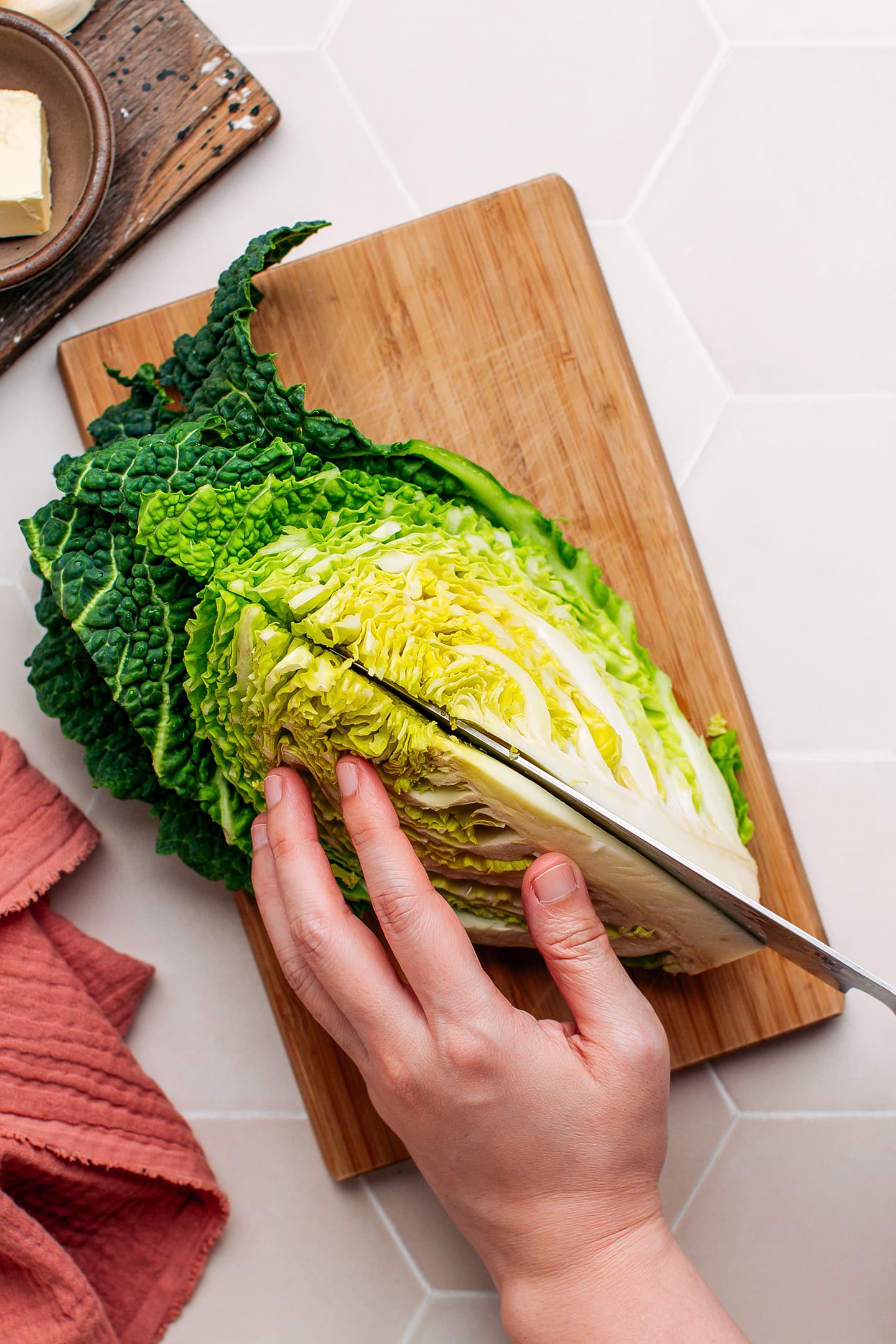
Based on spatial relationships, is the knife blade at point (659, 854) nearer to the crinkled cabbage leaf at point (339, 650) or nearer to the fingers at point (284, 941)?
the crinkled cabbage leaf at point (339, 650)

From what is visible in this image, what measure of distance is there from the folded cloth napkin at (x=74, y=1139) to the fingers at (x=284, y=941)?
482 mm

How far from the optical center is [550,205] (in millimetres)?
1932

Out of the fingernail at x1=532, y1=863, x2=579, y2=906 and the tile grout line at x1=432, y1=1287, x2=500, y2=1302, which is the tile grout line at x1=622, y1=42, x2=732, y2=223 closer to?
the fingernail at x1=532, y1=863, x2=579, y2=906

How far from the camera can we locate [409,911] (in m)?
1.45

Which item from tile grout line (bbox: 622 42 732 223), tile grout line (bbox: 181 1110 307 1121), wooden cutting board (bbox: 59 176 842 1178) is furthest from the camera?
tile grout line (bbox: 622 42 732 223)

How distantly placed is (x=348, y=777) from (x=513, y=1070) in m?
0.48

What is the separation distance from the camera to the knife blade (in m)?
1.46

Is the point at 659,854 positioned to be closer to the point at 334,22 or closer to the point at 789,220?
the point at 789,220

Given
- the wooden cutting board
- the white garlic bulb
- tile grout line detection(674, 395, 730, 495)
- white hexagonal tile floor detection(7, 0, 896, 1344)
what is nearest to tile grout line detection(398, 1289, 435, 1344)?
white hexagonal tile floor detection(7, 0, 896, 1344)

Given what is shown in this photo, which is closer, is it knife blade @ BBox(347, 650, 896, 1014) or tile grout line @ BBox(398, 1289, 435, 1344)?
knife blade @ BBox(347, 650, 896, 1014)

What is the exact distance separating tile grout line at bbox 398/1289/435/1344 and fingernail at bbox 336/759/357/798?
1139 millimetres

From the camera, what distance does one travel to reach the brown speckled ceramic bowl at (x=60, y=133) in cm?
181

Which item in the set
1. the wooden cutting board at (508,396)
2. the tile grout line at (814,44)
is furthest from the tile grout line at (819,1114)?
the tile grout line at (814,44)

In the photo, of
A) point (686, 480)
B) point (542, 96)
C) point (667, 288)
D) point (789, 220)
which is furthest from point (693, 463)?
point (542, 96)
